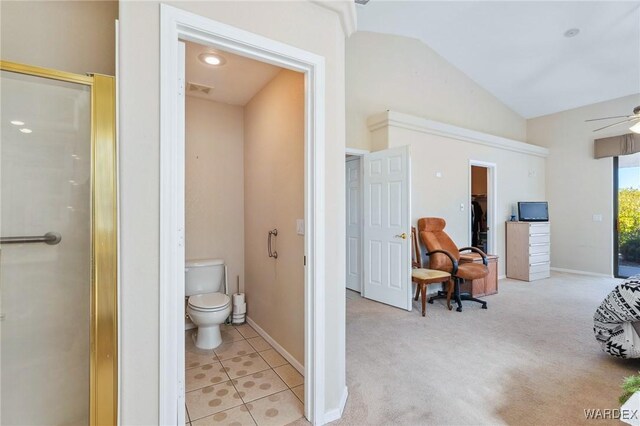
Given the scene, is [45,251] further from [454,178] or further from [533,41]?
[533,41]

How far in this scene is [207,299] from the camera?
2.71m

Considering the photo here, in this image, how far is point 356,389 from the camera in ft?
6.84

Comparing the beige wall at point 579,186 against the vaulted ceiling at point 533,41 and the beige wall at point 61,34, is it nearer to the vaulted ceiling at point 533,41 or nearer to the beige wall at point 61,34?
the vaulted ceiling at point 533,41

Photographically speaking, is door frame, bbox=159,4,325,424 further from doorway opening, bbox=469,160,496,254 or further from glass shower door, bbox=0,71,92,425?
doorway opening, bbox=469,160,496,254

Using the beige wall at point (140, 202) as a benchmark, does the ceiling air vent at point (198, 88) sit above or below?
above

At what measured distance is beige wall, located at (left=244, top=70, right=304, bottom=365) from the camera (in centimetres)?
231

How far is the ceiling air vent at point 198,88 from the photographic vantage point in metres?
2.83

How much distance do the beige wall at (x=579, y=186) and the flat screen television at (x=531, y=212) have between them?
95 centimetres

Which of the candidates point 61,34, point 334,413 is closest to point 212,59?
point 61,34

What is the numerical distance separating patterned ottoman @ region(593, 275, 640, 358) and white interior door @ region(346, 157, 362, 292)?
8.85 feet

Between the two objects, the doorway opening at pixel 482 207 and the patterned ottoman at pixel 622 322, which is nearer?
the patterned ottoman at pixel 622 322

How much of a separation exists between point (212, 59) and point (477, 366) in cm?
323

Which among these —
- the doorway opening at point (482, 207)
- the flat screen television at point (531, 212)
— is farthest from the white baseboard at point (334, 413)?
the flat screen television at point (531, 212)

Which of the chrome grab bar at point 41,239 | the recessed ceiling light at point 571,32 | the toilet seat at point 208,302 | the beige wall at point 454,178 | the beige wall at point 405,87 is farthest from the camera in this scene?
the beige wall at point 454,178
